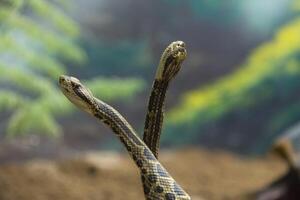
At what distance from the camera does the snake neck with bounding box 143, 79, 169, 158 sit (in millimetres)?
1613

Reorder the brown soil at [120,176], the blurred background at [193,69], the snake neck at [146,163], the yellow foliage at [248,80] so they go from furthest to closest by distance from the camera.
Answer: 1. the yellow foliage at [248,80]
2. the blurred background at [193,69]
3. the brown soil at [120,176]
4. the snake neck at [146,163]

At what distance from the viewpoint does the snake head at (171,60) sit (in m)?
1.58

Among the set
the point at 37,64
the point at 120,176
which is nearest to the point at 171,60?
the point at 37,64

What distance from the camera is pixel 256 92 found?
4840 mm

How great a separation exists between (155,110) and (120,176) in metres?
2.44

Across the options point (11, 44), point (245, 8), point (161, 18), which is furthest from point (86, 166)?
point (245, 8)

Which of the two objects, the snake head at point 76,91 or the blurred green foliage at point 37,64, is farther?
the blurred green foliage at point 37,64

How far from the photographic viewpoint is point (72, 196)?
3248mm

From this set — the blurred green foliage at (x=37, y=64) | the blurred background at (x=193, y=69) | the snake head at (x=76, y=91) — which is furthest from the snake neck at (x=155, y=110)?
the blurred background at (x=193, y=69)

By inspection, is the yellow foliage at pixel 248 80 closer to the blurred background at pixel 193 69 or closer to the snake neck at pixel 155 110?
the blurred background at pixel 193 69

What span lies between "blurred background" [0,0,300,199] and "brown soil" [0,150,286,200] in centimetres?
9

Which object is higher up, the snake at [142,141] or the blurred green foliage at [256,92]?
the blurred green foliage at [256,92]

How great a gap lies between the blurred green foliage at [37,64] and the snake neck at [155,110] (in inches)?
58.0

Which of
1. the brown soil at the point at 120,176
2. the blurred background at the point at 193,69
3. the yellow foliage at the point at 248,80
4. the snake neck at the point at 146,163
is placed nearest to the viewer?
the snake neck at the point at 146,163
